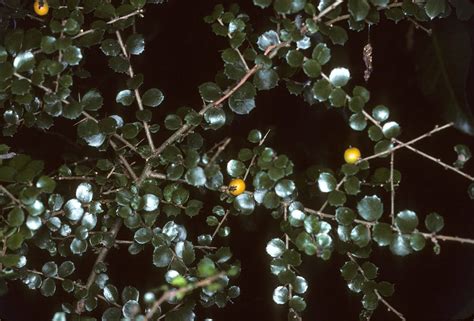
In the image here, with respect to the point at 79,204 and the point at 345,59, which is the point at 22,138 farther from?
the point at 345,59

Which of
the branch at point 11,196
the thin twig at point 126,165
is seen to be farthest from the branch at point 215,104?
the branch at point 11,196

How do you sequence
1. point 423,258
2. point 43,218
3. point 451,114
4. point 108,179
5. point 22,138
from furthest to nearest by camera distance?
1. point 423,258
2. point 22,138
3. point 451,114
4. point 108,179
5. point 43,218

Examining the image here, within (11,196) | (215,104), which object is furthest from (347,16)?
(11,196)

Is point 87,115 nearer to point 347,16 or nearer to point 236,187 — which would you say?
point 236,187

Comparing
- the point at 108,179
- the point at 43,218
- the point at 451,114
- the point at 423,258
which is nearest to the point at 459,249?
the point at 423,258

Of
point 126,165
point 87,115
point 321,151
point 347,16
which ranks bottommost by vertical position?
point 321,151

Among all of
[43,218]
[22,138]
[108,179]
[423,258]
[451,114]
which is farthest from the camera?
[423,258]
